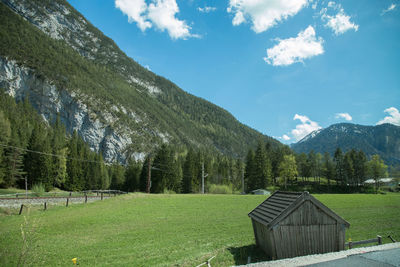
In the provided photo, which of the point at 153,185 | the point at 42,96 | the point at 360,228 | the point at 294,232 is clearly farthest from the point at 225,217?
the point at 42,96

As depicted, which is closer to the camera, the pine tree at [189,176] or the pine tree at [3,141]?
the pine tree at [3,141]

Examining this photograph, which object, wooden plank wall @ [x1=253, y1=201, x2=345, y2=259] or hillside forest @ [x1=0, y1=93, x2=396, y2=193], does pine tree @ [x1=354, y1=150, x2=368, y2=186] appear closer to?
hillside forest @ [x1=0, y1=93, x2=396, y2=193]

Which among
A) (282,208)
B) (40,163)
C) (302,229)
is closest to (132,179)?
(40,163)

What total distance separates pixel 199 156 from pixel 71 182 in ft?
133

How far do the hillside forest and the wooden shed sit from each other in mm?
34443

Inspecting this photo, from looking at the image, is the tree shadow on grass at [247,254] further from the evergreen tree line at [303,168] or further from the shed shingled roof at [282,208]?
the evergreen tree line at [303,168]

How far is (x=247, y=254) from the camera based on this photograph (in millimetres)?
11969

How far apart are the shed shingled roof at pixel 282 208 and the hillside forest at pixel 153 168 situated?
32.6 meters

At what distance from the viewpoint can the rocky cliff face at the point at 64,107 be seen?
119m

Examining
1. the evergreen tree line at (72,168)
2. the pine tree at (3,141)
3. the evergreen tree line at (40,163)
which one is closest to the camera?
the pine tree at (3,141)

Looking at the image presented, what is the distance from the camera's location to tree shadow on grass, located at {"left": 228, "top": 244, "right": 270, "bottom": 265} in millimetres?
11148

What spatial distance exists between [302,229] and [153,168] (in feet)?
172

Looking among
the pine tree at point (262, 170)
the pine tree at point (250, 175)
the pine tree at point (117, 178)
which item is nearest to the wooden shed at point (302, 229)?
the pine tree at point (262, 170)

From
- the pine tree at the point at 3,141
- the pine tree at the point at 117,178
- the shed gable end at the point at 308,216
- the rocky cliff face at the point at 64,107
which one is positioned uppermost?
the rocky cliff face at the point at 64,107
